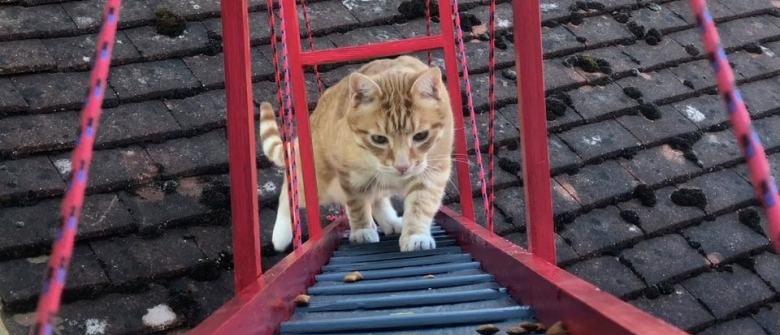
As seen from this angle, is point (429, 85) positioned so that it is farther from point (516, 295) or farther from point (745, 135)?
point (745, 135)

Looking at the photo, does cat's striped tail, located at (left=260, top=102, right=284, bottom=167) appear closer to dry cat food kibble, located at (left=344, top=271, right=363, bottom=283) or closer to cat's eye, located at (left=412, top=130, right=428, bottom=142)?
cat's eye, located at (left=412, top=130, right=428, bottom=142)

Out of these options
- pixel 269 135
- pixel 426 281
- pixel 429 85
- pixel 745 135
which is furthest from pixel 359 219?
pixel 745 135

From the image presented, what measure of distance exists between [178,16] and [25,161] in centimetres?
73

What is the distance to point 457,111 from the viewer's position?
2.77 metres

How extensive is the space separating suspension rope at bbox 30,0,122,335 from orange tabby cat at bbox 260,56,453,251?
1624 millimetres

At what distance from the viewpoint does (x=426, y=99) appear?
2541 millimetres

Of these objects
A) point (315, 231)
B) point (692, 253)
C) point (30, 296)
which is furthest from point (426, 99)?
point (30, 296)

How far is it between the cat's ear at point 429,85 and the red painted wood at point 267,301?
62 cm

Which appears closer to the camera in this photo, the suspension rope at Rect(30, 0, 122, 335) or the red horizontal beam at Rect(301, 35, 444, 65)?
the suspension rope at Rect(30, 0, 122, 335)

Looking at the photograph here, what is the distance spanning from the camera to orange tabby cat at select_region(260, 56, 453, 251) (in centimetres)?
251

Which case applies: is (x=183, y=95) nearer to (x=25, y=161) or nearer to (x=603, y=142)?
(x=25, y=161)

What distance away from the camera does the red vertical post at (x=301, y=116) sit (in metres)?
2.61

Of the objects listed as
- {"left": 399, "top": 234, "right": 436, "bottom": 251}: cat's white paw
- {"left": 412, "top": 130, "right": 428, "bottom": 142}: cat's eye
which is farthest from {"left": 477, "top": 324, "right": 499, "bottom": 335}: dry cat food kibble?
{"left": 412, "top": 130, "right": 428, "bottom": 142}: cat's eye

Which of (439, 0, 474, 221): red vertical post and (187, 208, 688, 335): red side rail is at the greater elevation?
(439, 0, 474, 221): red vertical post
